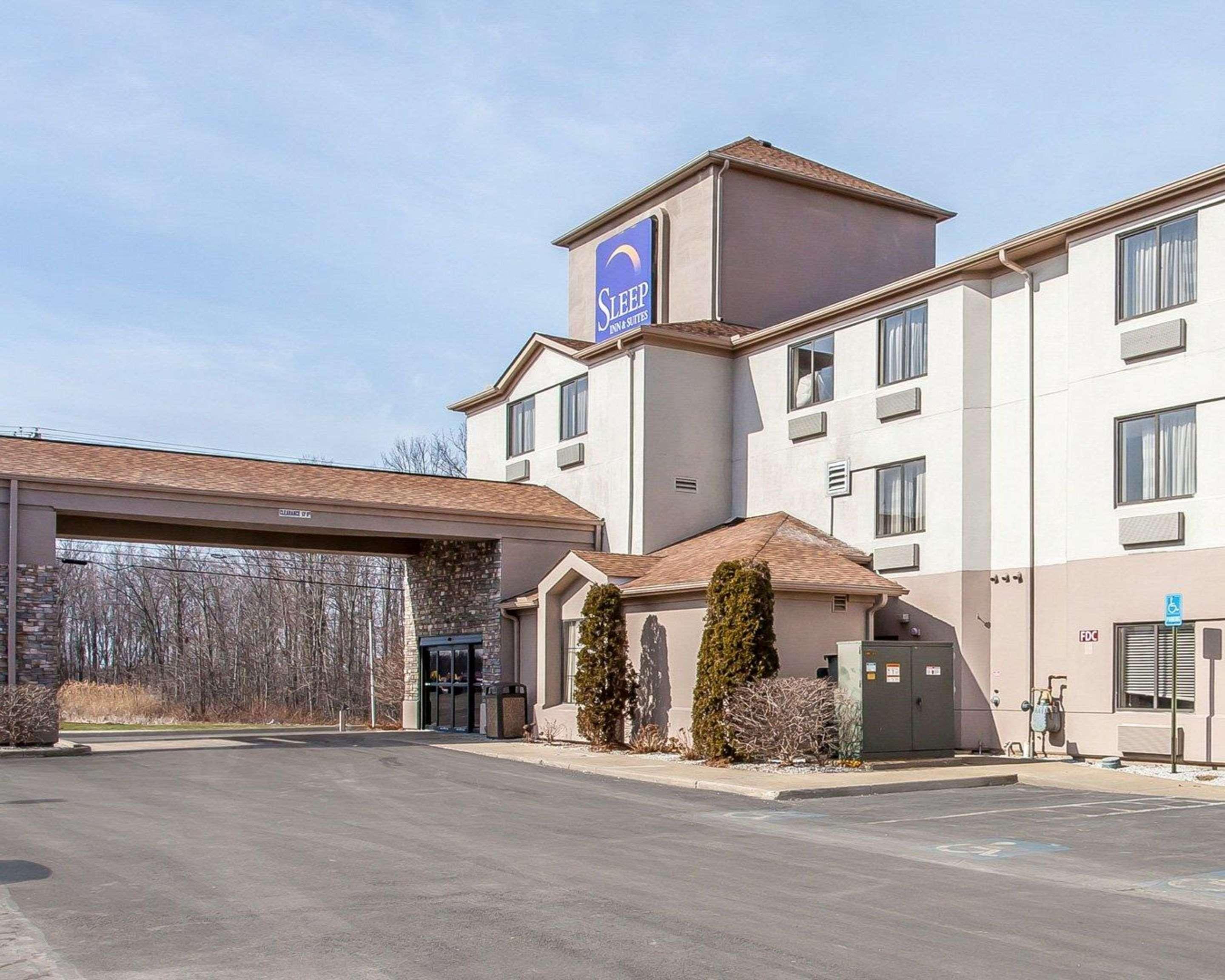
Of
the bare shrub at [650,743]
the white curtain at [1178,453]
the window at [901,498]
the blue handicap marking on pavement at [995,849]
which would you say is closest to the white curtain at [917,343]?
the window at [901,498]

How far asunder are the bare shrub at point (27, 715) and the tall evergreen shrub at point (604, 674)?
9320mm

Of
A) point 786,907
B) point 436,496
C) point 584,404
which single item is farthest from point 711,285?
point 786,907

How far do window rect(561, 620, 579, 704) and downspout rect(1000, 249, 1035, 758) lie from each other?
8733mm

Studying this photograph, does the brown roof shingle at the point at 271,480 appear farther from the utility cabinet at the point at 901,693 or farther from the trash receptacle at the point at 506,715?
the utility cabinet at the point at 901,693

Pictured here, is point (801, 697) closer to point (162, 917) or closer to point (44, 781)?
point (44, 781)

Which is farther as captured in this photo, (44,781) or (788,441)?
(788,441)

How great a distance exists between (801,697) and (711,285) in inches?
526

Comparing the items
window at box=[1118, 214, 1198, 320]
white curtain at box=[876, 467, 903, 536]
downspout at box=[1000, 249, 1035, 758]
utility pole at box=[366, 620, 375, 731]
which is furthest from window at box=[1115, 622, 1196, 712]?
utility pole at box=[366, 620, 375, 731]

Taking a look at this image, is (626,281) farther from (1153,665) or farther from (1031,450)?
(1153,665)

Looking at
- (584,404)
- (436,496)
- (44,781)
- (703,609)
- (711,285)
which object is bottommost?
(44,781)

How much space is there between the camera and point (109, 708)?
43.0 meters

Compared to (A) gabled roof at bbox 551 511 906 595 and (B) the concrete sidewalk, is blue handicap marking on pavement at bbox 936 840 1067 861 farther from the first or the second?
(A) gabled roof at bbox 551 511 906 595

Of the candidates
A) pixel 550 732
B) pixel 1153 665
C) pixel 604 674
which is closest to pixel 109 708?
pixel 550 732

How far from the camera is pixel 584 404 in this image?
30.9 m
